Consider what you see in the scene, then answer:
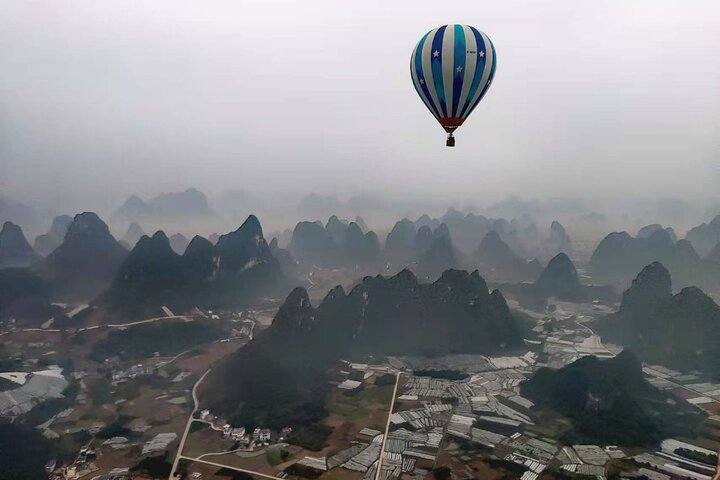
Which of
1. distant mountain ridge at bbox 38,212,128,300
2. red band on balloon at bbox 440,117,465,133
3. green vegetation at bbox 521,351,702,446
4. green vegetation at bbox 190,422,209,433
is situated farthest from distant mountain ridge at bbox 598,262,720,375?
distant mountain ridge at bbox 38,212,128,300

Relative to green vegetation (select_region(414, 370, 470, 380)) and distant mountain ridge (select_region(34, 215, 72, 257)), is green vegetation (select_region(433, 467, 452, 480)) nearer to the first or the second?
green vegetation (select_region(414, 370, 470, 380))

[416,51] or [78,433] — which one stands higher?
[416,51]

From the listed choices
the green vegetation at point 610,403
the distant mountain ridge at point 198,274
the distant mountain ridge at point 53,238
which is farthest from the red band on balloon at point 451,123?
the distant mountain ridge at point 53,238

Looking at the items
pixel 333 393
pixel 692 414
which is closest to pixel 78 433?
pixel 333 393

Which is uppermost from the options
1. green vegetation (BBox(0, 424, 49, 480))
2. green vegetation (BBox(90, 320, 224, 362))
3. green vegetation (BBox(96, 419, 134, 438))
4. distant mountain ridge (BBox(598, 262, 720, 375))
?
distant mountain ridge (BBox(598, 262, 720, 375))

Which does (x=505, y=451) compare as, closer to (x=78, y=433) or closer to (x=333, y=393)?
(x=333, y=393)

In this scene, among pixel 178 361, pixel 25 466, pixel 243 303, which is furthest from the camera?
pixel 243 303

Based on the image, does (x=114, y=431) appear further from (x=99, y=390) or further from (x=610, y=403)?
(x=610, y=403)
